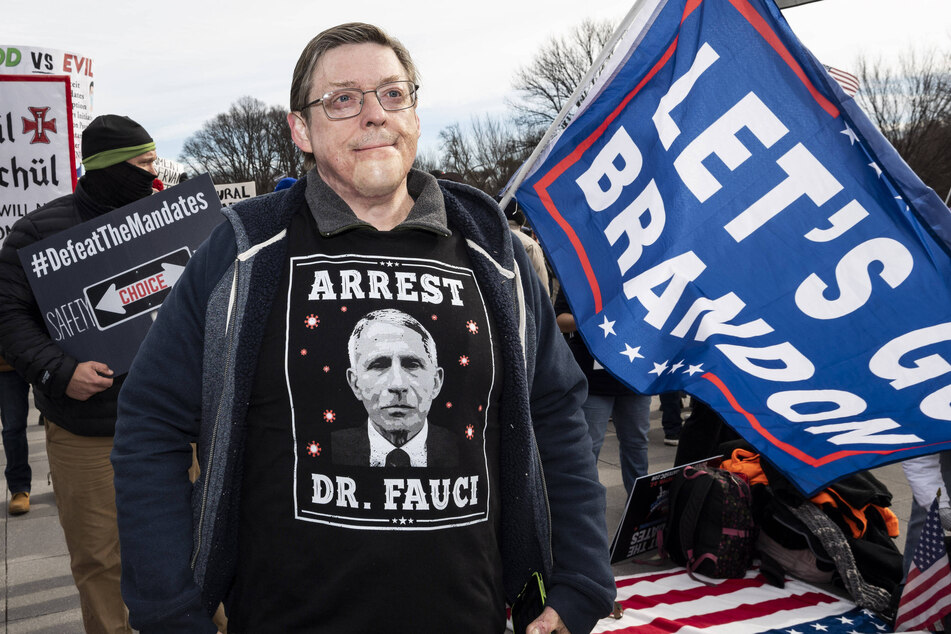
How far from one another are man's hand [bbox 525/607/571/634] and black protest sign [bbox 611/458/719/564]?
257 cm

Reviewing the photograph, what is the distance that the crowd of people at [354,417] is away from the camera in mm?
1452

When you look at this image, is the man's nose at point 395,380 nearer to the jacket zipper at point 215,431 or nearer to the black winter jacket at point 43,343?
the jacket zipper at point 215,431

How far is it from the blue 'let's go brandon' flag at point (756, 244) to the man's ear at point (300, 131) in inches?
48.8

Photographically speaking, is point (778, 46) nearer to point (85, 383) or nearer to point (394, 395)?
point (394, 395)

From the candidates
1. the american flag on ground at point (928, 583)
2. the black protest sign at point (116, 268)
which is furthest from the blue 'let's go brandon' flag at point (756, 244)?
the black protest sign at point (116, 268)

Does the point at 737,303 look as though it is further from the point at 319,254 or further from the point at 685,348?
the point at 319,254

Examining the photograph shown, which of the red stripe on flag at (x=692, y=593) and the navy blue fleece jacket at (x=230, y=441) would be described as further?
the red stripe on flag at (x=692, y=593)

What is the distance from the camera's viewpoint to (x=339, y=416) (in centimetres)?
147

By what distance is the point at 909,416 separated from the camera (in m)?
2.24

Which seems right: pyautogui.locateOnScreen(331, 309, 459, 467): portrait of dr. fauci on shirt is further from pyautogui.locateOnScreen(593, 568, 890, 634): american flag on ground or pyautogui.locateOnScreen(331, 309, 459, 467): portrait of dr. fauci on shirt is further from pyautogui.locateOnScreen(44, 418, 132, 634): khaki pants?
pyautogui.locateOnScreen(593, 568, 890, 634): american flag on ground

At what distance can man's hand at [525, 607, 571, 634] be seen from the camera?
5.19 feet

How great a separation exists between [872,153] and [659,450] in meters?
4.80

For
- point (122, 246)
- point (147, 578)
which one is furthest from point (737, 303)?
point (122, 246)

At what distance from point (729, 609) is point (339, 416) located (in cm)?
296
